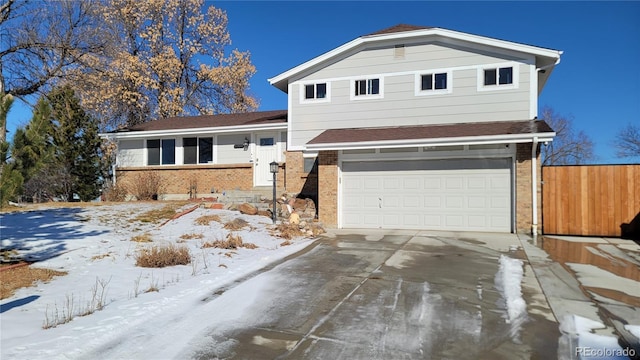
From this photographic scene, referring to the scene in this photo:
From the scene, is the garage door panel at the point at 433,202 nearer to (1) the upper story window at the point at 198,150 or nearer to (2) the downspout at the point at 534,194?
(2) the downspout at the point at 534,194

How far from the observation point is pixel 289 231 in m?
11.4

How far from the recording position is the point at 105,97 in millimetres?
23922

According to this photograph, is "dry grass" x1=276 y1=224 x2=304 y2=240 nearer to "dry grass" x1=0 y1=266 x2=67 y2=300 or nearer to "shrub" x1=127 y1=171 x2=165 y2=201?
"dry grass" x1=0 y1=266 x2=67 y2=300

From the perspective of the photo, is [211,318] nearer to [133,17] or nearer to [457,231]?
[457,231]

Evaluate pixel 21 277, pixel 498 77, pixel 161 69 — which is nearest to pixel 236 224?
pixel 21 277

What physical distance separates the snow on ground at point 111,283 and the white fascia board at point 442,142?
12.0 feet

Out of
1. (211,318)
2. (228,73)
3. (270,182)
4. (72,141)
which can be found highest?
(228,73)

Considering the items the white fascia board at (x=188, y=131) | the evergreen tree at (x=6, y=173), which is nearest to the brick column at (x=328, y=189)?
the white fascia board at (x=188, y=131)

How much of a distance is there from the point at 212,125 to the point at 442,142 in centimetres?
1080

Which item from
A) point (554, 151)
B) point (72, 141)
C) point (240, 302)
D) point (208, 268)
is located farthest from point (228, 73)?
point (554, 151)

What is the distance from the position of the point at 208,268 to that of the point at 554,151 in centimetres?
3782

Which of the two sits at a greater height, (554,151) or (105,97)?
(105,97)

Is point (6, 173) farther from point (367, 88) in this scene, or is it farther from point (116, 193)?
point (116, 193)

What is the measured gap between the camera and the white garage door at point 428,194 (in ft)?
40.3
